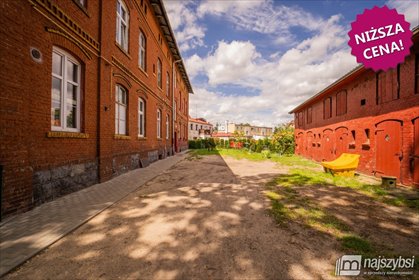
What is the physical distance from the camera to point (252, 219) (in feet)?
13.8

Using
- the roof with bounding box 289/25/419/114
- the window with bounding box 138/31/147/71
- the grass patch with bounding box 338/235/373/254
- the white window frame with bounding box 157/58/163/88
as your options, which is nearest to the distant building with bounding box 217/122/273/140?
the roof with bounding box 289/25/419/114

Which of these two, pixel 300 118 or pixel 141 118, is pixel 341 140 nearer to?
pixel 300 118

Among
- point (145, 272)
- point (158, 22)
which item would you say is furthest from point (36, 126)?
point (158, 22)

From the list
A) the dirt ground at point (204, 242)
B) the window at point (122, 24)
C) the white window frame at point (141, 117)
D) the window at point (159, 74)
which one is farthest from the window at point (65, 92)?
the window at point (159, 74)

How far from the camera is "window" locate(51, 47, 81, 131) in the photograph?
5.47 m

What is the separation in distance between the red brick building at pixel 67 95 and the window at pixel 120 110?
43 mm

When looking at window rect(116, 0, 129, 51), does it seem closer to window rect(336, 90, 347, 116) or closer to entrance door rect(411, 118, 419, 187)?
entrance door rect(411, 118, 419, 187)

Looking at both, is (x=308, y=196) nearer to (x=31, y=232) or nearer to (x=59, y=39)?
(x=31, y=232)

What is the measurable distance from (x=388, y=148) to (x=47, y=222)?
11.7 meters

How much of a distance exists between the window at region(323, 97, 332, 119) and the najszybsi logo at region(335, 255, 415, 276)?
13.9 meters

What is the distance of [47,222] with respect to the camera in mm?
3873

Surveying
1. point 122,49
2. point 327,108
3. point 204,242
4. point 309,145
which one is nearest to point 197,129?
point 309,145

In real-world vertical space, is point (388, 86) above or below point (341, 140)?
above

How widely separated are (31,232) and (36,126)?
8.07ft
